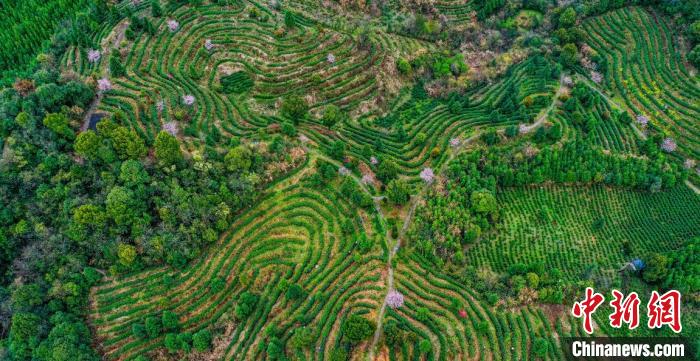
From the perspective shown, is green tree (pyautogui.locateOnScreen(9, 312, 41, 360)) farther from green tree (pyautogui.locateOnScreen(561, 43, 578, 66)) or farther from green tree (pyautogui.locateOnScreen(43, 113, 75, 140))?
green tree (pyautogui.locateOnScreen(561, 43, 578, 66))

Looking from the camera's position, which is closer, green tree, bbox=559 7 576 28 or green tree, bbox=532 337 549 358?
green tree, bbox=532 337 549 358

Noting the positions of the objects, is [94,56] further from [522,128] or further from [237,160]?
[522,128]

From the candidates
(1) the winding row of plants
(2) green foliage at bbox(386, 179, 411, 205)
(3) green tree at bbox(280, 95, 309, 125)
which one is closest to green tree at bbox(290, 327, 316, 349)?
(1) the winding row of plants

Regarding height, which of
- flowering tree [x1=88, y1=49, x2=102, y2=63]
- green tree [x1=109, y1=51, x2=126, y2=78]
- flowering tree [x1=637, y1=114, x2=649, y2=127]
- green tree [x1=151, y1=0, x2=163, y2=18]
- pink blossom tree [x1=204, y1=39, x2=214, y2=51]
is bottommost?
flowering tree [x1=637, y1=114, x2=649, y2=127]

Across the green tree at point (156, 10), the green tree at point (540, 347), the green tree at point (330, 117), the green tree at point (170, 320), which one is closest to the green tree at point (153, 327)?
the green tree at point (170, 320)

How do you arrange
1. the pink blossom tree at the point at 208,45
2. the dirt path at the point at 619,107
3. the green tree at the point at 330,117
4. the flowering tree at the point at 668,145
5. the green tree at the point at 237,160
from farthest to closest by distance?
the pink blossom tree at the point at 208,45 → the flowering tree at the point at 668,145 → the green tree at the point at 330,117 → the dirt path at the point at 619,107 → the green tree at the point at 237,160

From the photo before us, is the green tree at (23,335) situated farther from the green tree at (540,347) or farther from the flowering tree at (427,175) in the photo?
the green tree at (540,347)

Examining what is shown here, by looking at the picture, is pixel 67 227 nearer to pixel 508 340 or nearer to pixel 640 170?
pixel 508 340

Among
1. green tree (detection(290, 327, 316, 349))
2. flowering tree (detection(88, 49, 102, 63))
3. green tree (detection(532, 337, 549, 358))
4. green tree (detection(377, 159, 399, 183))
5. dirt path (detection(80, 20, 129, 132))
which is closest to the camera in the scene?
green tree (detection(290, 327, 316, 349))
